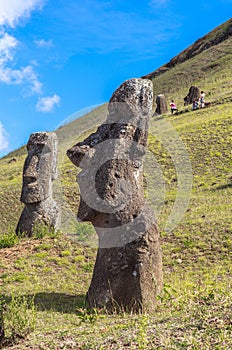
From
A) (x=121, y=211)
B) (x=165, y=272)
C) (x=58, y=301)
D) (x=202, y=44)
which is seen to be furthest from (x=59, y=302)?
(x=202, y=44)

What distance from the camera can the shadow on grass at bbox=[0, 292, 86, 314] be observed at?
8.83 m

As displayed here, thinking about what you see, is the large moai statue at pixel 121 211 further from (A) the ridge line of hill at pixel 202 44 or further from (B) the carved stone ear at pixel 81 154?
(A) the ridge line of hill at pixel 202 44

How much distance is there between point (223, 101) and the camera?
4172 cm

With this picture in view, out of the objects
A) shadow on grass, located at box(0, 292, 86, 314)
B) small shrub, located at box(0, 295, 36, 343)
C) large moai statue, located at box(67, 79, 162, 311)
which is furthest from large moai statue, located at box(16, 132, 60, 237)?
small shrub, located at box(0, 295, 36, 343)

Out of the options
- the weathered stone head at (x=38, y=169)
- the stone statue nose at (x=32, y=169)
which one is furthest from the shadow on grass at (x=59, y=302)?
the stone statue nose at (x=32, y=169)

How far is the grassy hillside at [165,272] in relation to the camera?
6.13 meters

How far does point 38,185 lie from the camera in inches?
610

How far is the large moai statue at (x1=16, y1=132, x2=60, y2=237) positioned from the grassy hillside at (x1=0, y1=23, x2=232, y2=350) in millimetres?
767

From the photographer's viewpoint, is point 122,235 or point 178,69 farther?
point 178,69

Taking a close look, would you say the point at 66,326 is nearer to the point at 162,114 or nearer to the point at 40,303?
the point at 40,303

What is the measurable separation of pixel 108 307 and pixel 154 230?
1.53 m

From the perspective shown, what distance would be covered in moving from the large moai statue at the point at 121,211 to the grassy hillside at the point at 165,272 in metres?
0.38

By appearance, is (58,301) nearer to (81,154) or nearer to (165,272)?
(81,154)

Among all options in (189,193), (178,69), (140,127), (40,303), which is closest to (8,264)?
(40,303)
